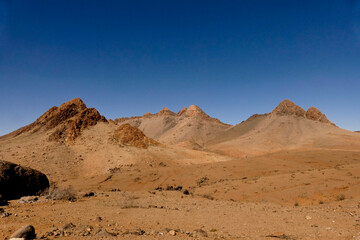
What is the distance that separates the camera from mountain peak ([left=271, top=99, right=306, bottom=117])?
88.5m

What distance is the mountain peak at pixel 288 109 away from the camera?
8851 centimetres

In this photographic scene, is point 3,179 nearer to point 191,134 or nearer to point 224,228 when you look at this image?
point 224,228

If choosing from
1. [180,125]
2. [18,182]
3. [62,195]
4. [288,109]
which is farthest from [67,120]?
[288,109]

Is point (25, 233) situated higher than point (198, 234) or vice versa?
point (25, 233)

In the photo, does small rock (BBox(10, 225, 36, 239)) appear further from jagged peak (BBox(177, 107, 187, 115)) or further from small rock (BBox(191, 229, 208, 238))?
jagged peak (BBox(177, 107, 187, 115))

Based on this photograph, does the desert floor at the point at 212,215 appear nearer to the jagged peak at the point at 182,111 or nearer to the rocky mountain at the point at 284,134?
the rocky mountain at the point at 284,134

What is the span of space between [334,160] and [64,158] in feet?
109

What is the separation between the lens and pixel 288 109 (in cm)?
9031

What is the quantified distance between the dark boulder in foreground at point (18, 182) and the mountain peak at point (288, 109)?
91.0 m

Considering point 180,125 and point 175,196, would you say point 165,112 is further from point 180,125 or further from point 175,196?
point 175,196

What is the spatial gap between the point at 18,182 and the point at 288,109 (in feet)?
310

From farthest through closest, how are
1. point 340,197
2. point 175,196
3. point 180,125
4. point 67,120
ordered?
1. point 180,125
2. point 67,120
3. point 175,196
4. point 340,197

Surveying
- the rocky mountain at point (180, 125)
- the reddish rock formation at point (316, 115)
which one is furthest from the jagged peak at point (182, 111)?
the reddish rock formation at point (316, 115)

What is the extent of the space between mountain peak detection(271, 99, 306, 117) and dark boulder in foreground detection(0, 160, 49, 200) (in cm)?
9096
